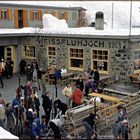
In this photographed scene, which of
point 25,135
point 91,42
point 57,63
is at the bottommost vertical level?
point 25,135

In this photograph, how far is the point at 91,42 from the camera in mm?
21344

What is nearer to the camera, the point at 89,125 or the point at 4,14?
the point at 89,125

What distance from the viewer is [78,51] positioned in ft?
72.9

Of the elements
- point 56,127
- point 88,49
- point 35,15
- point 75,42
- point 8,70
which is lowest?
point 56,127

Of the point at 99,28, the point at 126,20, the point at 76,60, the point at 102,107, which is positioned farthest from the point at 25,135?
the point at 126,20

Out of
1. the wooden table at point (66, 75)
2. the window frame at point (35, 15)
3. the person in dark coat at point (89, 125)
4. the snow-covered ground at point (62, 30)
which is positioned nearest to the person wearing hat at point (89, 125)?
the person in dark coat at point (89, 125)

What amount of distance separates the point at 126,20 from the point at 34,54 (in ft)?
183

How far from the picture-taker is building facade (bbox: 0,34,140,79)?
2001 cm

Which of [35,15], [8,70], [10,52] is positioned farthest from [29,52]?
[35,15]

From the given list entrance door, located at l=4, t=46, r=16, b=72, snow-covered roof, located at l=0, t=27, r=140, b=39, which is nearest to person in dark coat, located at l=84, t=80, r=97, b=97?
snow-covered roof, located at l=0, t=27, r=140, b=39

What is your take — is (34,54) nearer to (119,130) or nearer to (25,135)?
(25,135)

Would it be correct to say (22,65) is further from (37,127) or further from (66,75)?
(37,127)

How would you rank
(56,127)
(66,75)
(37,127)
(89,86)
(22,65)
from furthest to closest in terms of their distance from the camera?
(22,65) → (66,75) → (89,86) → (56,127) → (37,127)

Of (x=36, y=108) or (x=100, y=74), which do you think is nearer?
(x=36, y=108)
